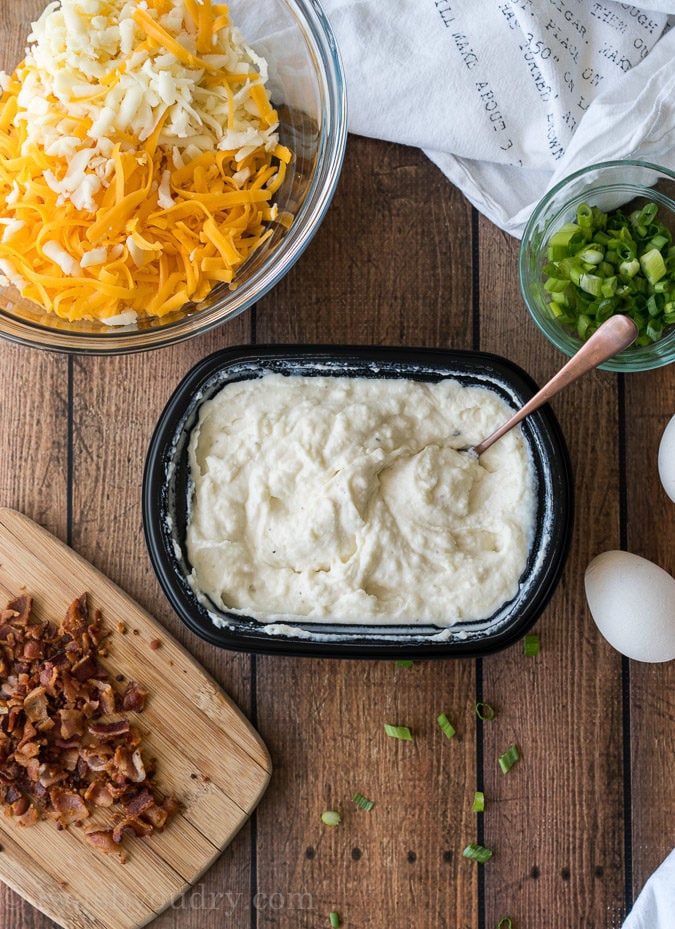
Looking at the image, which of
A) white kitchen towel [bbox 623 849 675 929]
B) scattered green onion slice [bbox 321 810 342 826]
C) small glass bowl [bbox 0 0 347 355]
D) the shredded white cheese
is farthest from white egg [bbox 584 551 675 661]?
the shredded white cheese

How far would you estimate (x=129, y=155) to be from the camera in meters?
1.31

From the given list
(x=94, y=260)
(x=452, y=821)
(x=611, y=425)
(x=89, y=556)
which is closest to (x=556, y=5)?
(x=611, y=425)

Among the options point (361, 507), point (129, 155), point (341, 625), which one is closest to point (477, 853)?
point (341, 625)

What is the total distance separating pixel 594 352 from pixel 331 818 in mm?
1040

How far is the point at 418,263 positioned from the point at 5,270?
785 millimetres

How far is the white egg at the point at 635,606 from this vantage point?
1.49 meters

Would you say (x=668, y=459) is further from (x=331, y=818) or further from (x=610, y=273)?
(x=331, y=818)

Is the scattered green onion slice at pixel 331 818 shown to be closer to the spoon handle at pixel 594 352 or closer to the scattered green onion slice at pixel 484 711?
the scattered green onion slice at pixel 484 711

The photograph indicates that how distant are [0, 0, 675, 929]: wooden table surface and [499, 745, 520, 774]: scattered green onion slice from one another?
2cm

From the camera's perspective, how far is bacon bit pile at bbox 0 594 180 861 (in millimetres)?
1576

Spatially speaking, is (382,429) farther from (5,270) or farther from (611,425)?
(5,270)

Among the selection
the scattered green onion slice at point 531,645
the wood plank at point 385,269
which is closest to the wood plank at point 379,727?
the wood plank at point 385,269

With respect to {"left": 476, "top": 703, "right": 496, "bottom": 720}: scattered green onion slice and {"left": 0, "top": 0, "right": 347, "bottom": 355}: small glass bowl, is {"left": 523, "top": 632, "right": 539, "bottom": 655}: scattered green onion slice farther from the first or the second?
{"left": 0, "top": 0, "right": 347, "bottom": 355}: small glass bowl

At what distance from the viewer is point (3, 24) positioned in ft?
4.90
